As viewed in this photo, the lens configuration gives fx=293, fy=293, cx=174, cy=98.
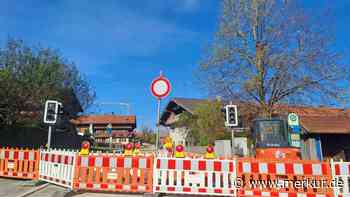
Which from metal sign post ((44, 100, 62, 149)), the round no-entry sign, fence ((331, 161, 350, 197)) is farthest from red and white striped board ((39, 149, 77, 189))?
fence ((331, 161, 350, 197))

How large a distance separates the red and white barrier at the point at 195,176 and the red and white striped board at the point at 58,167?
2.48m

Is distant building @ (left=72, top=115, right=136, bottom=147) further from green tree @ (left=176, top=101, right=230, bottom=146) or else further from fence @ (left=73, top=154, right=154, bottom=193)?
fence @ (left=73, top=154, right=154, bottom=193)

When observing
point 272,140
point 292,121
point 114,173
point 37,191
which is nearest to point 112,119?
point 292,121

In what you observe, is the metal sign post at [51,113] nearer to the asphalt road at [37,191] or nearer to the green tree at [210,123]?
the asphalt road at [37,191]

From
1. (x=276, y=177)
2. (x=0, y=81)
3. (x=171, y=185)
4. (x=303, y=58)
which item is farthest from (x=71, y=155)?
(x=303, y=58)

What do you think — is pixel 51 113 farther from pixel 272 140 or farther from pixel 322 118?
pixel 322 118

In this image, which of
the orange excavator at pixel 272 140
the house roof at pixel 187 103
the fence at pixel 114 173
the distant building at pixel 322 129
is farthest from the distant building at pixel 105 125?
the fence at pixel 114 173

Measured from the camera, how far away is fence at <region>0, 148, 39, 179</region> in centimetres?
963

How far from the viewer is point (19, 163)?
9.88 meters

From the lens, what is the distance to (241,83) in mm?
18750

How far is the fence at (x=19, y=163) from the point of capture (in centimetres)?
963

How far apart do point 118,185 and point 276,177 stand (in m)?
4.05

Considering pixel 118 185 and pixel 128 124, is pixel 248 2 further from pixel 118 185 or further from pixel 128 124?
pixel 128 124

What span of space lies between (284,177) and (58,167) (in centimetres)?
634
